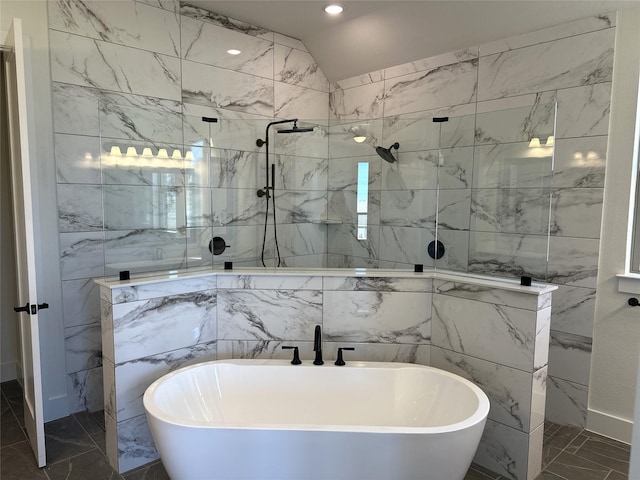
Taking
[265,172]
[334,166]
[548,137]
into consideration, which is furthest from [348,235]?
[548,137]

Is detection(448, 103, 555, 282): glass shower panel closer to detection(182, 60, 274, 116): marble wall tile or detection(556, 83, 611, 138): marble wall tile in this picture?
detection(556, 83, 611, 138): marble wall tile

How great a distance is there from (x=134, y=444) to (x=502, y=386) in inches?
83.9

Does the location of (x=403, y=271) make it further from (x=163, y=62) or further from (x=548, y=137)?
(x=163, y=62)

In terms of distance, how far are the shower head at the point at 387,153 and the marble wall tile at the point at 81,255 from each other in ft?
6.94

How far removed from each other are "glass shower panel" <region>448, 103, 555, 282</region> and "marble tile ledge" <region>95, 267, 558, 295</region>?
132 mm

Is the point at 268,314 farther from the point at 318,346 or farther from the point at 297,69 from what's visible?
the point at 297,69

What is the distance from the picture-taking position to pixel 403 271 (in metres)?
2.87

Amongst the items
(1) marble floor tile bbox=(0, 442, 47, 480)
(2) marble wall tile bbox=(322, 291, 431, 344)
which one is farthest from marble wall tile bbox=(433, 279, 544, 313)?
(1) marble floor tile bbox=(0, 442, 47, 480)

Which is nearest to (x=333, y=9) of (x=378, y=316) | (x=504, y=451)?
(x=378, y=316)

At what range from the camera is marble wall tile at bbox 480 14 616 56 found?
8.86 ft

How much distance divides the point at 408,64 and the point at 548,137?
1673 millimetres

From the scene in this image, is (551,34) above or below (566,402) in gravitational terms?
above

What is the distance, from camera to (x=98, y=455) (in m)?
2.55

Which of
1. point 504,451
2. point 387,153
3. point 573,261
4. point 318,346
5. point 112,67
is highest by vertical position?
point 112,67
